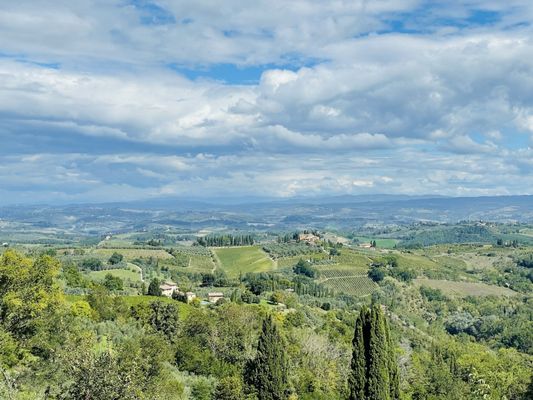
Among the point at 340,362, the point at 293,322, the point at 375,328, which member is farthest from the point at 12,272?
the point at 293,322

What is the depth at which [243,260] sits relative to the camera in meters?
172

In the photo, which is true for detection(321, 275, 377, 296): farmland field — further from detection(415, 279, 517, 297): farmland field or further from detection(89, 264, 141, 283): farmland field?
detection(89, 264, 141, 283): farmland field

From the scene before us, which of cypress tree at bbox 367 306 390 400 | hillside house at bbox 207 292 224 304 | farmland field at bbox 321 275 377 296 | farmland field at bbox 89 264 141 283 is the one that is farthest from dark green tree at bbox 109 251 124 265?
cypress tree at bbox 367 306 390 400

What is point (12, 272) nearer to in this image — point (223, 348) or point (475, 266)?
point (223, 348)

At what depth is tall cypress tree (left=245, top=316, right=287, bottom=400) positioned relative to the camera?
150 feet

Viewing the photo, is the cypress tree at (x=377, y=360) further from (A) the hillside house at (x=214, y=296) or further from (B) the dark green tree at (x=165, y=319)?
(A) the hillside house at (x=214, y=296)

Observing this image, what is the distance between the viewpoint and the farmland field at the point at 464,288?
141 metres

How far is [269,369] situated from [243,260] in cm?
12576

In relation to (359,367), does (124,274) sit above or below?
below

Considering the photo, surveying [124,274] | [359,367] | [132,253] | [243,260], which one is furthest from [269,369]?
[243,260]

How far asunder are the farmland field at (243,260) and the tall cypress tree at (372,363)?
10540 centimetres

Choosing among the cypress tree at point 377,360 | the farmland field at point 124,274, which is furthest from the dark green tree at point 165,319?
the farmland field at point 124,274

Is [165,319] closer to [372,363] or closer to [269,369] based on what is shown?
[269,369]

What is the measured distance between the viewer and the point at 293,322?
251 ft
